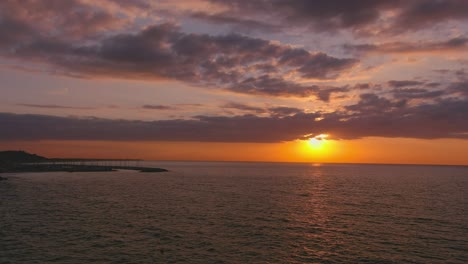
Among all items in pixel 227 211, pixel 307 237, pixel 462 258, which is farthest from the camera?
pixel 227 211

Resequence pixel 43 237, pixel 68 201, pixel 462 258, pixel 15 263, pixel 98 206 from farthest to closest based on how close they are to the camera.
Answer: pixel 68 201, pixel 98 206, pixel 43 237, pixel 462 258, pixel 15 263

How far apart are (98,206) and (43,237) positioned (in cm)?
2496

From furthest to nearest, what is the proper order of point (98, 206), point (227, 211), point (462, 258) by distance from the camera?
point (98, 206), point (227, 211), point (462, 258)

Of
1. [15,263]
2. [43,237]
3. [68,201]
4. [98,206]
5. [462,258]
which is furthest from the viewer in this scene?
[68,201]

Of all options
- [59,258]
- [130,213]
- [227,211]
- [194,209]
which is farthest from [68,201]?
[59,258]

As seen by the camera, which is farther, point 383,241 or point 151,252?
point 383,241

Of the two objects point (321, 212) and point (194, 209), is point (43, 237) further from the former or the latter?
point (321, 212)

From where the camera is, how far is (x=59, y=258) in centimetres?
3275

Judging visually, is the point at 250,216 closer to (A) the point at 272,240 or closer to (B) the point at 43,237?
(A) the point at 272,240

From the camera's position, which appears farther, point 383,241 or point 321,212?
point 321,212

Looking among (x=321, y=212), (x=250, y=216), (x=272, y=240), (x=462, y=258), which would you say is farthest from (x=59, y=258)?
(x=321, y=212)

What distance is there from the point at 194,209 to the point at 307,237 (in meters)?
25.1

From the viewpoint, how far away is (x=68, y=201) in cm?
7062

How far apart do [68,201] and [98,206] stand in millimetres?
9751
